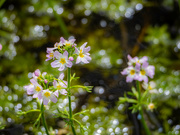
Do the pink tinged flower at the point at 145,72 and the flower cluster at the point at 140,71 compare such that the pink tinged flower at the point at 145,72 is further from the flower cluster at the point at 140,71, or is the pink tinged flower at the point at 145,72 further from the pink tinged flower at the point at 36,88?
the pink tinged flower at the point at 36,88

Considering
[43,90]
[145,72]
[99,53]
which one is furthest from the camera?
[99,53]

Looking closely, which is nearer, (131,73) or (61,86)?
(61,86)

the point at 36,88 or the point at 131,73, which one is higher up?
the point at 131,73

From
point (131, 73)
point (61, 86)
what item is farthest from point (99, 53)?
point (61, 86)

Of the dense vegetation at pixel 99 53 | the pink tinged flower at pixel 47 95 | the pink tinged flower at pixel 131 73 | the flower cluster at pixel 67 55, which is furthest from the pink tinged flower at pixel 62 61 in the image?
the dense vegetation at pixel 99 53

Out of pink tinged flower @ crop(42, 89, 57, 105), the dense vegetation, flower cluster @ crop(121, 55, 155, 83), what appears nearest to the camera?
pink tinged flower @ crop(42, 89, 57, 105)

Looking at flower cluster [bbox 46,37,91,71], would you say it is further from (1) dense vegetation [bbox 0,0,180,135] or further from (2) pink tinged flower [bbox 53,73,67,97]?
(1) dense vegetation [bbox 0,0,180,135]

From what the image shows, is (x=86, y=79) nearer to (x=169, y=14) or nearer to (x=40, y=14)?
(x=40, y=14)

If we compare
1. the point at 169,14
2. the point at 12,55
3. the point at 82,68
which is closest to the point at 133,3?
the point at 169,14

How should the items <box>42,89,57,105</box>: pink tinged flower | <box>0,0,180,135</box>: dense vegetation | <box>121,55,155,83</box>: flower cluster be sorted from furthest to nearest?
<box>0,0,180,135</box>: dense vegetation
<box>121,55,155,83</box>: flower cluster
<box>42,89,57,105</box>: pink tinged flower

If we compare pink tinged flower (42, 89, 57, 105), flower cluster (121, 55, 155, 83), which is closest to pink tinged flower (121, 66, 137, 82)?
flower cluster (121, 55, 155, 83)

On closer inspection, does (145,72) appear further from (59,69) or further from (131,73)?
(59,69)
